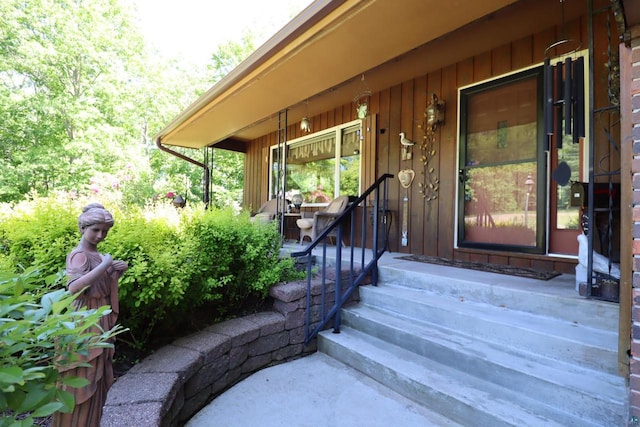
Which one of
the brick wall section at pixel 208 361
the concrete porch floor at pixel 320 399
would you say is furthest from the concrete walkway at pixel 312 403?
the brick wall section at pixel 208 361

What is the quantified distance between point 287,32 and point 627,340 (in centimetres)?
274

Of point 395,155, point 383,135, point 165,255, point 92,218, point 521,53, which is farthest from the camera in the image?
point 383,135

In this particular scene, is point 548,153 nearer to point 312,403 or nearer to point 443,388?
point 443,388

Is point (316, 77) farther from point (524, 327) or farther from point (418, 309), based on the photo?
point (524, 327)

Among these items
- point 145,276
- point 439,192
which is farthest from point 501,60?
point 145,276

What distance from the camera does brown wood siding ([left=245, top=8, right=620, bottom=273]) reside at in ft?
9.12

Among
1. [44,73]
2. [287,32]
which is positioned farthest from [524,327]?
[44,73]

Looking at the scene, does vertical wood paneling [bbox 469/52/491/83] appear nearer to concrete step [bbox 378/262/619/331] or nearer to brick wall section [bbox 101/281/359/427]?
concrete step [bbox 378/262/619/331]

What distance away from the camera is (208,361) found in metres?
1.87

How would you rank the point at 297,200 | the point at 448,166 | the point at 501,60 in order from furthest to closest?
the point at 297,200 → the point at 448,166 → the point at 501,60

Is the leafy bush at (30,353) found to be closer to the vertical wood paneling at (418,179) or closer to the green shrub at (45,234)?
the green shrub at (45,234)

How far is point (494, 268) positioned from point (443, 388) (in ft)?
5.16

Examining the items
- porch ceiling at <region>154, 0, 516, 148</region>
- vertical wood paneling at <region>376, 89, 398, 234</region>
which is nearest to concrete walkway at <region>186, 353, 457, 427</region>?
porch ceiling at <region>154, 0, 516, 148</region>

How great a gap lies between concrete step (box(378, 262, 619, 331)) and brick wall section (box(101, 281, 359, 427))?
21.0 inches
